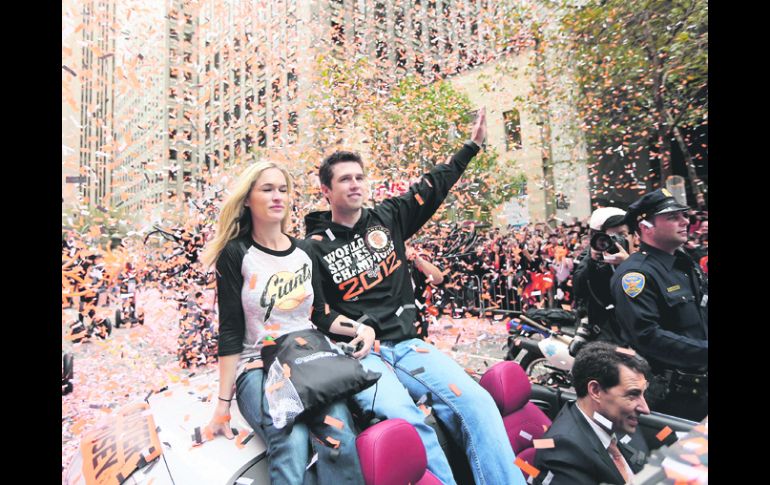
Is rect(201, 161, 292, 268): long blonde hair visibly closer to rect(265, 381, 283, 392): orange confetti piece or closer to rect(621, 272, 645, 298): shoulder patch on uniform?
rect(265, 381, 283, 392): orange confetti piece

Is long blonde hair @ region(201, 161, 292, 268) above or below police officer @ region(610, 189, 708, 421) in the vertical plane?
above

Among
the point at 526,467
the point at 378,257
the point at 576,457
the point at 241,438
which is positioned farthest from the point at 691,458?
the point at 241,438

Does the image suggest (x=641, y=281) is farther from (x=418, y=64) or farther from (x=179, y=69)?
(x=179, y=69)

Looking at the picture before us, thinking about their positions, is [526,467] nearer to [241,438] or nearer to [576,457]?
[576,457]

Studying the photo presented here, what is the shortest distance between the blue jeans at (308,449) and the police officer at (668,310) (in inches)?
61.4

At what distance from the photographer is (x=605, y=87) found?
8.26 feet

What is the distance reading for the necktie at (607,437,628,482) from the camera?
160cm

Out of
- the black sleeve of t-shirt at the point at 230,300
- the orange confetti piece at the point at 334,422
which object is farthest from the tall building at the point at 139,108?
the orange confetti piece at the point at 334,422

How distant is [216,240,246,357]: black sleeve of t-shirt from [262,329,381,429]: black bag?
19 centimetres

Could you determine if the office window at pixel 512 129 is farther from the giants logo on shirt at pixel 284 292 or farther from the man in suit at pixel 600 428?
the giants logo on shirt at pixel 284 292

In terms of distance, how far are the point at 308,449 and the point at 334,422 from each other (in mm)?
130

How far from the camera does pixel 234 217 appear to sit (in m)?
1.90

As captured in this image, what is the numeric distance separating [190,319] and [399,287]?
1.81 meters

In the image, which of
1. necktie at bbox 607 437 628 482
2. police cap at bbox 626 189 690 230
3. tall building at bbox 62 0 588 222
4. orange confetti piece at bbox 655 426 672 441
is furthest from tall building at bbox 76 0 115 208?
orange confetti piece at bbox 655 426 672 441
